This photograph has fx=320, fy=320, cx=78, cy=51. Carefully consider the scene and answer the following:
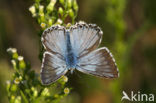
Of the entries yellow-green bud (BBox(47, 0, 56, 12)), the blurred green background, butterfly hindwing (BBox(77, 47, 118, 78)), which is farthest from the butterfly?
the blurred green background

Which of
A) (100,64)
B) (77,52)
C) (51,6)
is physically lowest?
(100,64)

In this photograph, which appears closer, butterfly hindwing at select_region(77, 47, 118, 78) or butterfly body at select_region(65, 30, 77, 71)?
butterfly hindwing at select_region(77, 47, 118, 78)

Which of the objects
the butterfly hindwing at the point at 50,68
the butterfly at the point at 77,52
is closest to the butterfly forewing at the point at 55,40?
the butterfly at the point at 77,52

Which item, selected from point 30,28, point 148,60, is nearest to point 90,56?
point 148,60

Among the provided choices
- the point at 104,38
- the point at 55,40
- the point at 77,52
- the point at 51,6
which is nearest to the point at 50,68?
the point at 55,40

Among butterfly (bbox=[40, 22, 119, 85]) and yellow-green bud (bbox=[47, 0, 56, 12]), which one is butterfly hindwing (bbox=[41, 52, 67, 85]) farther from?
yellow-green bud (bbox=[47, 0, 56, 12])

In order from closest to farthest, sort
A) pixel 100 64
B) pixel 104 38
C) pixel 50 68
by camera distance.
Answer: pixel 50 68 < pixel 100 64 < pixel 104 38

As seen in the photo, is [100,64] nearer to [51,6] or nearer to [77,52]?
[77,52]
